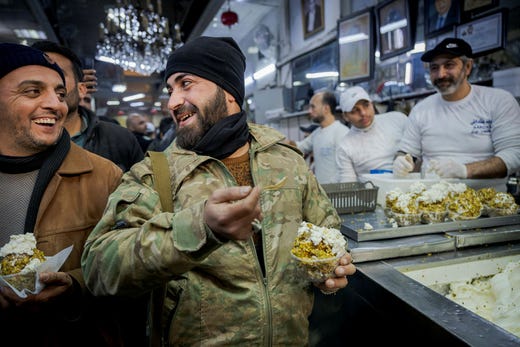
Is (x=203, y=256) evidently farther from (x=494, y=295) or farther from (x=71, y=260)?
(x=494, y=295)

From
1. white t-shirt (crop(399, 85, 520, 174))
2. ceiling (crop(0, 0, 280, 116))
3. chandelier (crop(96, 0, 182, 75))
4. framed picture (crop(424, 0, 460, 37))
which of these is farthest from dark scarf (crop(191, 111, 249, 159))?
chandelier (crop(96, 0, 182, 75))

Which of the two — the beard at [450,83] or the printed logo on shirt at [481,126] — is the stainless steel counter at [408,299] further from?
the beard at [450,83]

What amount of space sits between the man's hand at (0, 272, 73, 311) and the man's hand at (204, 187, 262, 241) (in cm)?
75

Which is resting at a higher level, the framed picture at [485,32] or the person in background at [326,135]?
the framed picture at [485,32]

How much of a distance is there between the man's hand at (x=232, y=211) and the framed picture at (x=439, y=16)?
3.82 meters

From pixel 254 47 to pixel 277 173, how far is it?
867 centimetres

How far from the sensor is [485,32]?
10.8 feet

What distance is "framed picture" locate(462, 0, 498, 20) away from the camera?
127 inches

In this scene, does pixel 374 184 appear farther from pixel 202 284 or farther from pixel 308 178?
pixel 202 284

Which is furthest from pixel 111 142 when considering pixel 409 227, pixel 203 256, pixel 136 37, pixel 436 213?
pixel 136 37

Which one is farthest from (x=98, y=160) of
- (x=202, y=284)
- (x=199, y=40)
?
(x=202, y=284)

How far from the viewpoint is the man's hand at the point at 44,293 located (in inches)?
48.0

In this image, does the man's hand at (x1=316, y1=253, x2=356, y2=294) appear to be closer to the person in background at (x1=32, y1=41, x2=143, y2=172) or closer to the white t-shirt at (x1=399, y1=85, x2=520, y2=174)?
the person in background at (x1=32, y1=41, x2=143, y2=172)

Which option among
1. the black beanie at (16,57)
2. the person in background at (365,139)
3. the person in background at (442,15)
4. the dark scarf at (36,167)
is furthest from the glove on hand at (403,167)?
the black beanie at (16,57)
